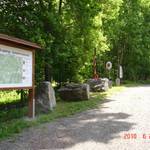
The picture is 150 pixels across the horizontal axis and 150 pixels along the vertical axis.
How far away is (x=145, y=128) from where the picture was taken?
10617 millimetres

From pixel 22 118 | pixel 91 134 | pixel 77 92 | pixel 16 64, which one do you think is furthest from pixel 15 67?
pixel 77 92

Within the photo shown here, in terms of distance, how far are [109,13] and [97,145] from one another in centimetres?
1660

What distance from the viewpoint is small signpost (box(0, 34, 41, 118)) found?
440 inches

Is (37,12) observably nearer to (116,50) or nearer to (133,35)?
(133,35)

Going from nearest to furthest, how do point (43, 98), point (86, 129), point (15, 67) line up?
point (86, 129), point (15, 67), point (43, 98)

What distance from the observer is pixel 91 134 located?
9.88 m

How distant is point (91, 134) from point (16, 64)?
3.65 meters

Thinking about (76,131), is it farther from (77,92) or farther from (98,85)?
(98,85)

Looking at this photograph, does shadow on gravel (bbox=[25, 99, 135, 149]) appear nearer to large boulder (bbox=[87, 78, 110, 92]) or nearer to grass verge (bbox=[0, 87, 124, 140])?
grass verge (bbox=[0, 87, 124, 140])

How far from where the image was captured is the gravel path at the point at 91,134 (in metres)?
8.56

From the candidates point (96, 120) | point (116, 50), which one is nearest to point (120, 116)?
point (96, 120)

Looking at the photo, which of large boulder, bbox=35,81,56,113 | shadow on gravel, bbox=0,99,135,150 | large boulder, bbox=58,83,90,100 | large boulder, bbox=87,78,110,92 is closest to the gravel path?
shadow on gravel, bbox=0,99,135,150

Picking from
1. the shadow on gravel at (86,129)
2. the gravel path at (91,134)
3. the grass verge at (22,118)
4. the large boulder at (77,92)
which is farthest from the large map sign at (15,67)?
the large boulder at (77,92)

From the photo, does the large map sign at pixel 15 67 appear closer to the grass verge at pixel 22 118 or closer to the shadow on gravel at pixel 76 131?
the grass verge at pixel 22 118
